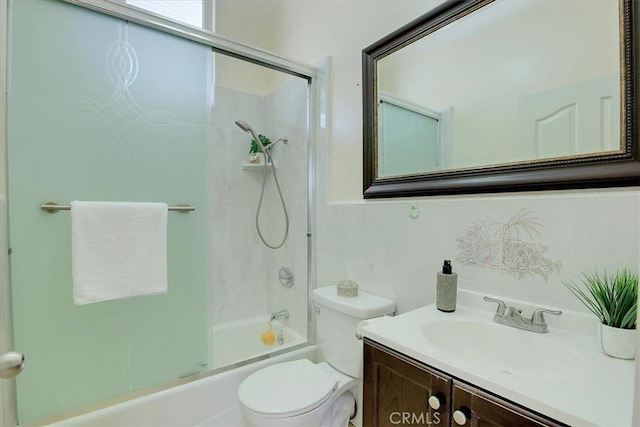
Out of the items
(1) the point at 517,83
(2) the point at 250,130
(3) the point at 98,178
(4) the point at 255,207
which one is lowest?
(4) the point at 255,207

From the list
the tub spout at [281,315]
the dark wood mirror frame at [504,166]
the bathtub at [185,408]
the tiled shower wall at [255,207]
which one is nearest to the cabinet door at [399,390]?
the dark wood mirror frame at [504,166]

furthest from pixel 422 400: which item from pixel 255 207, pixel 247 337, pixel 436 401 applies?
pixel 255 207

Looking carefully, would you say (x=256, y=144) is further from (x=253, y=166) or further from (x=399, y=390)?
(x=399, y=390)

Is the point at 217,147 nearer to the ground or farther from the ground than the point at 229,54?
nearer to the ground

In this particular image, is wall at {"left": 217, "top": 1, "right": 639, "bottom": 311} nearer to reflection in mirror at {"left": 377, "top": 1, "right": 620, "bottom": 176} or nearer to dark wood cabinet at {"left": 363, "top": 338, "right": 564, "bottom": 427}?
reflection in mirror at {"left": 377, "top": 1, "right": 620, "bottom": 176}

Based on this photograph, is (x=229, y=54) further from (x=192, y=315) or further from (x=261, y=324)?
(x=261, y=324)

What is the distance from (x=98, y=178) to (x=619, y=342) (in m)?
1.84

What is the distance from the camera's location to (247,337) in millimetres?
2297

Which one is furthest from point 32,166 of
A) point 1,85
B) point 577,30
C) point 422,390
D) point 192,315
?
point 577,30

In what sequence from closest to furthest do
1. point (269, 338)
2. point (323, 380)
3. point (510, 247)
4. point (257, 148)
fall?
1. point (510, 247)
2. point (323, 380)
3. point (269, 338)
4. point (257, 148)

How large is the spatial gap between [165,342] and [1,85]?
1.19m

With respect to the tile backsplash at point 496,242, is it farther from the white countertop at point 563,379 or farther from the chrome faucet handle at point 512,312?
the white countertop at point 563,379

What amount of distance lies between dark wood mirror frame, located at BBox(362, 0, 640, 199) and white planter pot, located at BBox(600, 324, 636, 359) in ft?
1.22

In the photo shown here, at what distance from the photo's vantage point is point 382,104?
4.90ft
